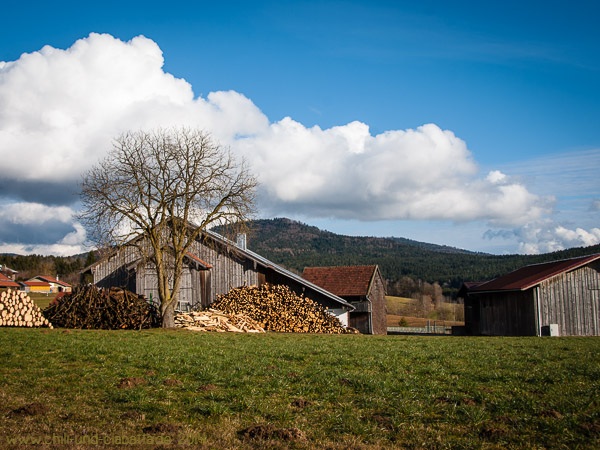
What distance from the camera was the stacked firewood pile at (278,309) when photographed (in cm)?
3253

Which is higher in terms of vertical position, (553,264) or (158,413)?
(553,264)

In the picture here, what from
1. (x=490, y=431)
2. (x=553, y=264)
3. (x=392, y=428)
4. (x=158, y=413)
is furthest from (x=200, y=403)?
(x=553, y=264)

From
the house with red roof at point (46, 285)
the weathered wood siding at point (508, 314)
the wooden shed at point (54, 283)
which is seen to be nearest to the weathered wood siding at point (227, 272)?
the weathered wood siding at point (508, 314)

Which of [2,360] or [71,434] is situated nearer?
[71,434]

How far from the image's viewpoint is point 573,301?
38.6 meters

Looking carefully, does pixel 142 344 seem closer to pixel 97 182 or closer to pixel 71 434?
pixel 71 434

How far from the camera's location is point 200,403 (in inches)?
337

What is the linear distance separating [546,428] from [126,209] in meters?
22.5

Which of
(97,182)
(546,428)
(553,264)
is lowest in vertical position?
(546,428)

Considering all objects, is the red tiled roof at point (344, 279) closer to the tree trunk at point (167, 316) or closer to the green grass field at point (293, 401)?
the tree trunk at point (167, 316)

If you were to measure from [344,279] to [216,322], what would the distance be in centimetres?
2299

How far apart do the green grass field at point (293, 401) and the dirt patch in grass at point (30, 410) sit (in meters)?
0.01

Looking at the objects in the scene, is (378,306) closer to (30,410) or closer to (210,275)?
(210,275)

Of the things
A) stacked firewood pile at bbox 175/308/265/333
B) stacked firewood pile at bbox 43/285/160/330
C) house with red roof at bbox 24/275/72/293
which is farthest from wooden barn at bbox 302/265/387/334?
house with red roof at bbox 24/275/72/293
